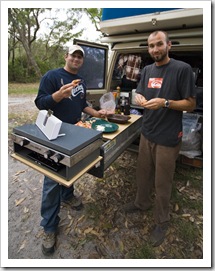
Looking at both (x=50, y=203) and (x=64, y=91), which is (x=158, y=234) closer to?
(x=50, y=203)

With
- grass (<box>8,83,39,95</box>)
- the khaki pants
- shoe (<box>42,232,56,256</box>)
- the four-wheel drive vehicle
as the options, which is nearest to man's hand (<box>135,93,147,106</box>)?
the khaki pants

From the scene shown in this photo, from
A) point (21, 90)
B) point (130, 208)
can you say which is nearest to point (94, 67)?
point (130, 208)

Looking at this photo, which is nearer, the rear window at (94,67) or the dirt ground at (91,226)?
the dirt ground at (91,226)

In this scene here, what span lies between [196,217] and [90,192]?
1486 mm

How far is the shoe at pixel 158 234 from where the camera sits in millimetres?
1962

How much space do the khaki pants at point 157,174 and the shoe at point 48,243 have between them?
1.07 meters

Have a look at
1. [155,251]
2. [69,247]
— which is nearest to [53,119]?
[69,247]

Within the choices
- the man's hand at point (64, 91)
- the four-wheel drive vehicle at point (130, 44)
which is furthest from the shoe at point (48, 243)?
the four-wheel drive vehicle at point (130, 44)

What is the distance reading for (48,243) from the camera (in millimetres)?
1852

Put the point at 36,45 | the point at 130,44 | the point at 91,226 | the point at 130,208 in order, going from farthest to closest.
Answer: the point at 36,45 → the point at 130,44 → the point at 130,208 → the point at 91,226

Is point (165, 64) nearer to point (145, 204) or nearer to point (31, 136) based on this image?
point (31, 136)

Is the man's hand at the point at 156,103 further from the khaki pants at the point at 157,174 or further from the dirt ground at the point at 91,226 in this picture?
the dirt ground at the point at 91,226

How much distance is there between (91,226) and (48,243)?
523 mm

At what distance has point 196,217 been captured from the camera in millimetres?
2344
